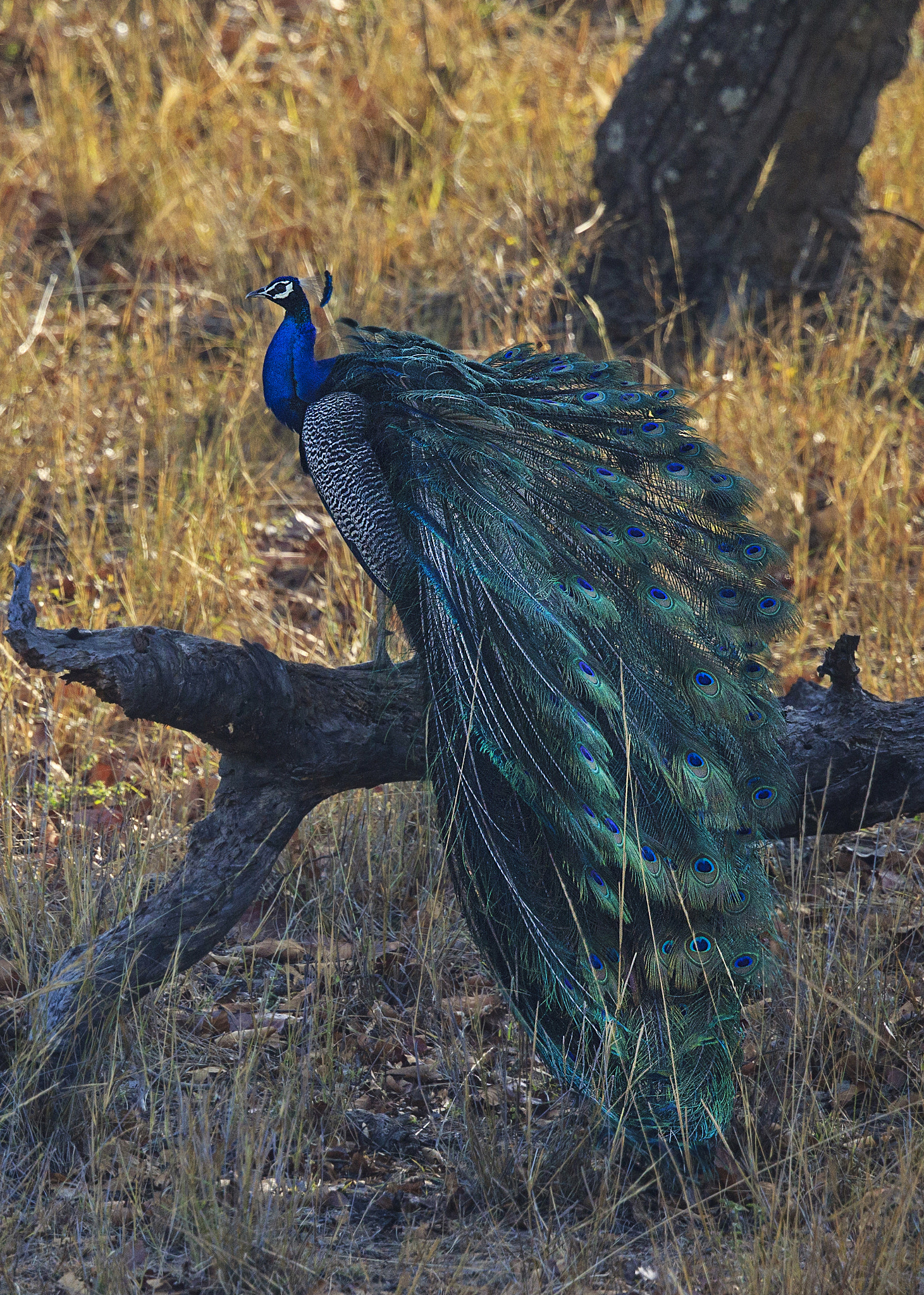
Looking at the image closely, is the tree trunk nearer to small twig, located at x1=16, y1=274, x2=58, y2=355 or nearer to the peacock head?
the peacock head

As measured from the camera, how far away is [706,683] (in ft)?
9.05

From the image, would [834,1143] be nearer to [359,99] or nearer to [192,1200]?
[192,1200]

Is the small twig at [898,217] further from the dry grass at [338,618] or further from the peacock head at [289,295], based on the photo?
the peacock head at [289,295]

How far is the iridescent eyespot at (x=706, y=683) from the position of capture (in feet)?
9.03

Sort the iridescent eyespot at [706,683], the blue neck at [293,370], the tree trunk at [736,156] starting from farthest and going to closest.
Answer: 1. the tree trunk at [736,156]
2. the blue neck at [293,370]
3. the iridescent eyespot at [706,683]

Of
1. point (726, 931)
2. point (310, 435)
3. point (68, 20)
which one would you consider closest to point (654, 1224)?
point (726, 931)

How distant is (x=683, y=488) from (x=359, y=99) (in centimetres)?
518

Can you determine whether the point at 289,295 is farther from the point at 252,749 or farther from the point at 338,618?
the point at 252,749

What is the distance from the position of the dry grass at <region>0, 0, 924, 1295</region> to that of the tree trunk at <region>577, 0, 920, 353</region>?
0.26 meters

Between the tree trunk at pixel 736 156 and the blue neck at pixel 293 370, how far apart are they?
7.58ft

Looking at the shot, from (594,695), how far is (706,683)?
0.26 m

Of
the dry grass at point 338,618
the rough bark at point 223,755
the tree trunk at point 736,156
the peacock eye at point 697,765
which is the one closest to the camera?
the dry grass at point 338,618

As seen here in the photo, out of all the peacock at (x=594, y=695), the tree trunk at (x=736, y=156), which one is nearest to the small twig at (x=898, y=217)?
the tree trunk at (x=736, y=156)

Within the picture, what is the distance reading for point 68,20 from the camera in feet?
25.6
